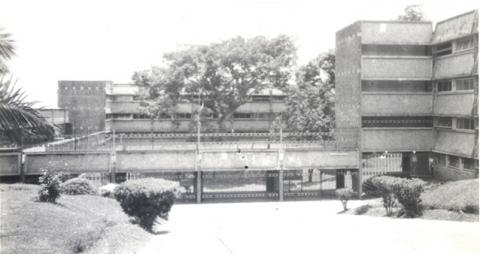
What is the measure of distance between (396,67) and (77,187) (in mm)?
20961

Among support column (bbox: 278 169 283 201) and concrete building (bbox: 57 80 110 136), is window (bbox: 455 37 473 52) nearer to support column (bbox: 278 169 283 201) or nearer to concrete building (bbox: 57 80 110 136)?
support column (bbox: 278 169 283 201)

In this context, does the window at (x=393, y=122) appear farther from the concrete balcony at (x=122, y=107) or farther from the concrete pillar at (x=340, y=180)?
the concrete balcony at (x=122, y=107)

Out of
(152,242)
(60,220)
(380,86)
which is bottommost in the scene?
(152,242)

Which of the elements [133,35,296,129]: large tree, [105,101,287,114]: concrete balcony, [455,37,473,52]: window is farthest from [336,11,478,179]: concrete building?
[105,101,287,114]: concrete balcony

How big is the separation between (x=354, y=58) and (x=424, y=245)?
20775mm

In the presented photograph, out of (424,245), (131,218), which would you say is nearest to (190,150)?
(131,218)

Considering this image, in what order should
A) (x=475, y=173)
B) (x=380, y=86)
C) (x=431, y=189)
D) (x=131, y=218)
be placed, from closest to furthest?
1. (x=131, y=218)
2. (x=431, y=189)
3. (x=475, y=173)
4. (x=380, y=86)

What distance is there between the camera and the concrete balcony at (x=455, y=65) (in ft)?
94.5

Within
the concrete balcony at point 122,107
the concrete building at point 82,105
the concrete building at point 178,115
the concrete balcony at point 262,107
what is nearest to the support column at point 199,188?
the concrete building at point 178,115

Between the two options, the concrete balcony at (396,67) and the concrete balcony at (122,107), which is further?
the concrete balcony at (122,107)

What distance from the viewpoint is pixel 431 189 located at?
83.7ft

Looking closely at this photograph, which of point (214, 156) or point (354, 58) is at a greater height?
point (354, 58)

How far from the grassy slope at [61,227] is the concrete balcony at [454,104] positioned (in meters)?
20.2

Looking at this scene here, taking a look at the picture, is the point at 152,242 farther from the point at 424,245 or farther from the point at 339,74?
the point at 339,74
